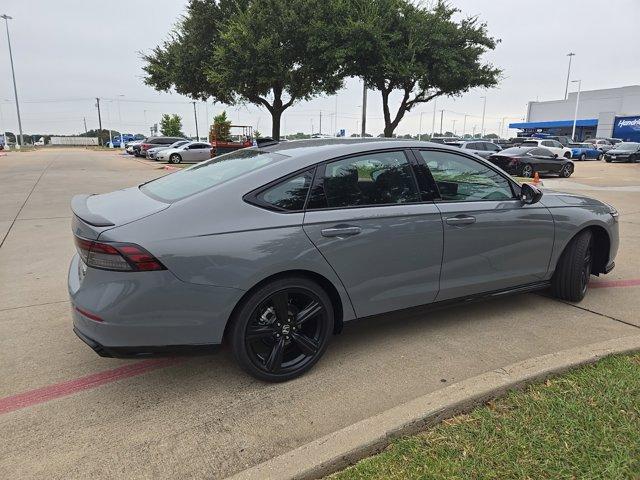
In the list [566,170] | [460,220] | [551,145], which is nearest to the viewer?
[460,220]

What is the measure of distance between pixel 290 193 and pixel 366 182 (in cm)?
62

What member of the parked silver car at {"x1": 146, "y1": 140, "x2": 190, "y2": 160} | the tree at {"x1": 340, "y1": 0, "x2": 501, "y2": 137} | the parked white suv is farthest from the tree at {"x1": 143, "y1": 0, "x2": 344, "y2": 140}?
the parked white suv

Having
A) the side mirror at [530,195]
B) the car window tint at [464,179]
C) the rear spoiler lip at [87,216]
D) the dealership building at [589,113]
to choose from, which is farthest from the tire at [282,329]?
the dealership building at [589,113]

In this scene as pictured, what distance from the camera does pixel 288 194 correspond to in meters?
3.12

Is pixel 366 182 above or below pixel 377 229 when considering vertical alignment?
above

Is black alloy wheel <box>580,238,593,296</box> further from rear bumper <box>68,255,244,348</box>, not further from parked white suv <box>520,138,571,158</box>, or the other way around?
parked white suv <box>520,138,571,158</box>

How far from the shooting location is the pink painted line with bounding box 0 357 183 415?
2.98 metres

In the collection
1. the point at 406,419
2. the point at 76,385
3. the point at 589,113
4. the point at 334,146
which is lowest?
the point at 76,385

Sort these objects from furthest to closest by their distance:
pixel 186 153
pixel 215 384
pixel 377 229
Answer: pixel 186 153 < pixel 377 229 < pixel 215 384

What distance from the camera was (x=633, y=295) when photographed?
4879mm

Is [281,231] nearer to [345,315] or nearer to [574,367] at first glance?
[345,315]

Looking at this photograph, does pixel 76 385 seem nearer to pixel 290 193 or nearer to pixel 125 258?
pixel 125 258

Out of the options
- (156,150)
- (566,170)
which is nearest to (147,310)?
(566,170)

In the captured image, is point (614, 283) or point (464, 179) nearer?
point (464, 179)
